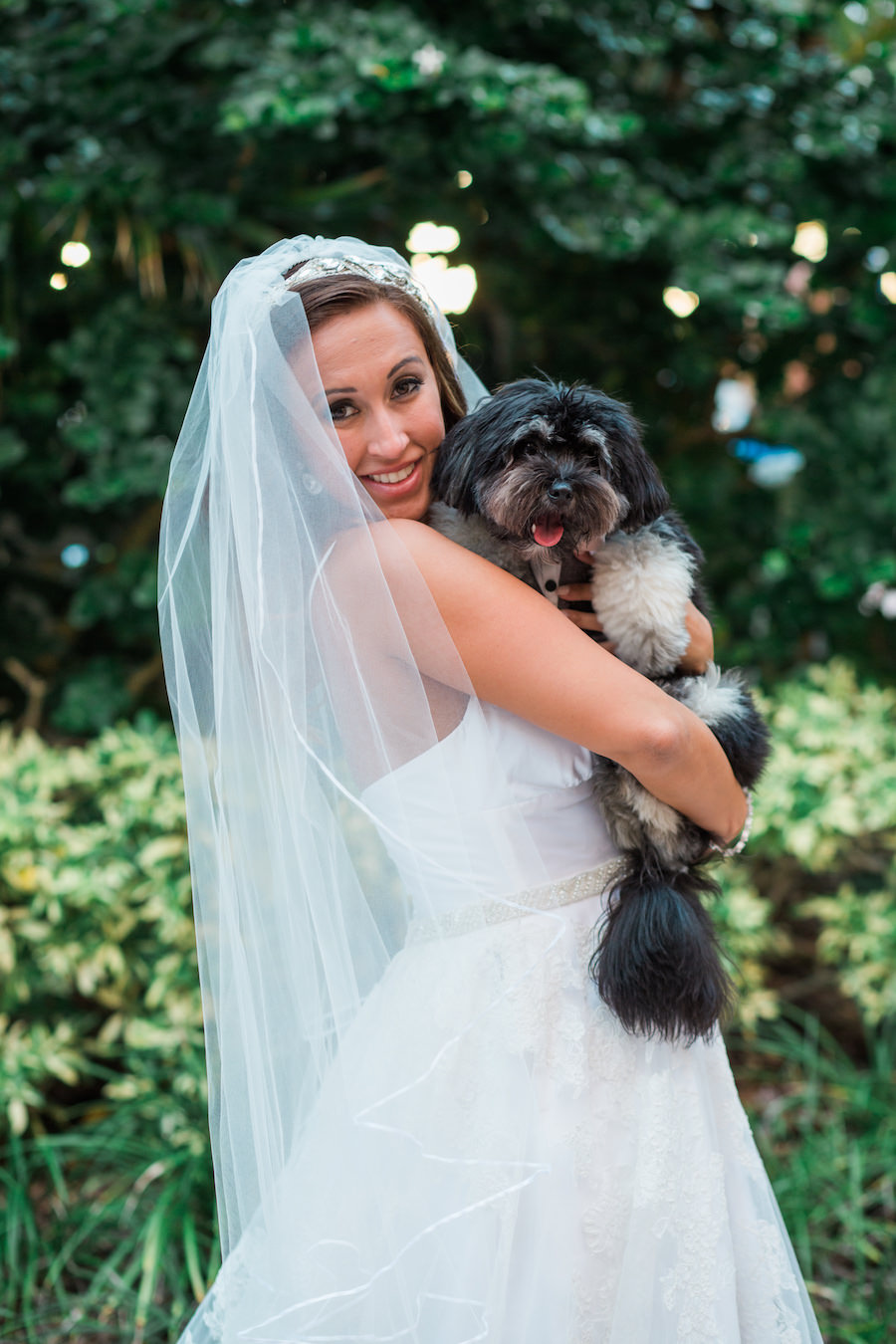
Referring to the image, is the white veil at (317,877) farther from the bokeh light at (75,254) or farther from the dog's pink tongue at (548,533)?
the bokeh light at (75,254)

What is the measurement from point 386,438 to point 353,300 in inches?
9.5

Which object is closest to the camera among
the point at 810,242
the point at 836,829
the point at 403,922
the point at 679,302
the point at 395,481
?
the point at 403,922

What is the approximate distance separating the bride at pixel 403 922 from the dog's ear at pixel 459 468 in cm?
9

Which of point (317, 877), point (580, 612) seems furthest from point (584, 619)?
point (317, 877)

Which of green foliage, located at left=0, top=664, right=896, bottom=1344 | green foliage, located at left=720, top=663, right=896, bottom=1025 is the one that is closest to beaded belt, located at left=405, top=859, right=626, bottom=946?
green foliage, located at left=0, top=664, right=896, bottom=1344

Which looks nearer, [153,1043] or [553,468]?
[553,468]

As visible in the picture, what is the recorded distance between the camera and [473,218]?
3.83 meters

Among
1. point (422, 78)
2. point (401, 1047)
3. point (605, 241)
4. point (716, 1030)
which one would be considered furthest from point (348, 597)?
point (605, 241)

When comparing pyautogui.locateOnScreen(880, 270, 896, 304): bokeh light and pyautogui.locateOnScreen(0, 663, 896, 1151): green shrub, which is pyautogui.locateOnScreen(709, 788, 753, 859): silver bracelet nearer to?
pyautogui.locateOnScreen(0, 663, 896, 1151): green shrub

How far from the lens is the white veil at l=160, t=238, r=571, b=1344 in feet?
4.97

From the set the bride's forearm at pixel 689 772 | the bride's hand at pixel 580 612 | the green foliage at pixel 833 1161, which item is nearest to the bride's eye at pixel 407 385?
the bride's hand at pixel 580 612

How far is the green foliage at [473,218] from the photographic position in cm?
318
